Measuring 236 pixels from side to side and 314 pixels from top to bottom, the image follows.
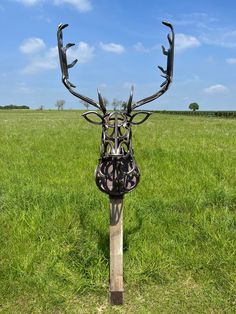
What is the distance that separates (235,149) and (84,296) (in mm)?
7890

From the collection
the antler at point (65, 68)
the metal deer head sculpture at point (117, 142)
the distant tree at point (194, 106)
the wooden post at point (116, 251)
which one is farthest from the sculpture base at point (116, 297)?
the distant tree at point (194, 106)

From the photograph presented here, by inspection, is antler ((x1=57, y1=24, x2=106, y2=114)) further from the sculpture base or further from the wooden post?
the sculpture base

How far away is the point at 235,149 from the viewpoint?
10641 millimetres

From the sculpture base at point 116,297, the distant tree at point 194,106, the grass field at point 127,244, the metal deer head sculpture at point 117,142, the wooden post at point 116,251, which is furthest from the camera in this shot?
the distant tree at point 194,106

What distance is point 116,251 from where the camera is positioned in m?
3.81

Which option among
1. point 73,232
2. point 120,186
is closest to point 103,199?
point 73,232

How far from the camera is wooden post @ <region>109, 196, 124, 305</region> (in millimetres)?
3676

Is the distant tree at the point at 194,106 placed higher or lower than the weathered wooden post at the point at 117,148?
higher

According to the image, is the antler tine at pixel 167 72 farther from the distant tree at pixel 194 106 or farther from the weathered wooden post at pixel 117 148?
the distant tree at pixel 194 106

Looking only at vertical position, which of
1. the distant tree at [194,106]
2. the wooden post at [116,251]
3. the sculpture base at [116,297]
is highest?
the distant tree at [194,106]

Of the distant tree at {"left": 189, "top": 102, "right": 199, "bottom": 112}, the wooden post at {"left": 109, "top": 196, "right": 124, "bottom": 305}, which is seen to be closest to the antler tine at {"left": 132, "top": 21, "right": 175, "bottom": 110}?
the wooden post at {"left": 109, "top": 196, "right": 124, "bottom": 305}

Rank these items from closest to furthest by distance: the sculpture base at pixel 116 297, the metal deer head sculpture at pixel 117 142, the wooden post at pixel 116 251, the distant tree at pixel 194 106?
1. the metal deer head sculpture at pixel 117 142
2. the wooden post at pixel 116 251
3. the sculpture base at pixel 116 297
4. the distant tree at pixel 194 106

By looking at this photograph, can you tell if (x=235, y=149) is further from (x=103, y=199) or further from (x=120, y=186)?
(x=120, y=186)

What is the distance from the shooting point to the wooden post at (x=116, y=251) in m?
3.68
